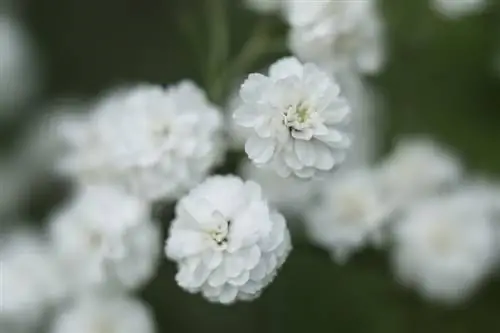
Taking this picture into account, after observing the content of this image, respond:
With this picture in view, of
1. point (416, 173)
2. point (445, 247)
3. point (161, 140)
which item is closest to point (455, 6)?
point (416, 173)

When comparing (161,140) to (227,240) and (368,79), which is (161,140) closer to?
(227,240)

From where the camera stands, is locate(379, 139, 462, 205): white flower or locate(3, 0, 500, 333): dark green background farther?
locate(3, 0, 500, 333): dark green background

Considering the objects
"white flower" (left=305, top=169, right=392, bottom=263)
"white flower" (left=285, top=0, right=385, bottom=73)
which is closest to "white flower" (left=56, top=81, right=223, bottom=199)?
"white flower" (left=285, top=0, right=385, bottom=73)

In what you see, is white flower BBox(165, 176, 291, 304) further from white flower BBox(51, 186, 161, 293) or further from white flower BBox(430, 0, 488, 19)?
white flower BBox(430, 0, 488, 19)

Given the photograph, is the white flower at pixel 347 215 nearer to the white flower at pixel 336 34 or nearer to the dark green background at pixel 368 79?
the dark green background at pixel 368 79

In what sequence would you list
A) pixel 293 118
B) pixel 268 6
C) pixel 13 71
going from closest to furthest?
pixel 293 118
pixel 268 6
pixel 13 71

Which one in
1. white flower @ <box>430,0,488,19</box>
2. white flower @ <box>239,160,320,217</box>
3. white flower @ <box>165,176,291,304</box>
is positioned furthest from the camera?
white flower @ <box>430,0,488,19</box>
